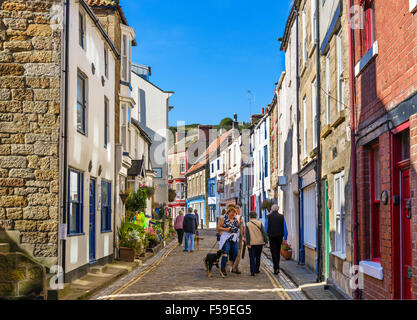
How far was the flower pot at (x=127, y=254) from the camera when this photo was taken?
59.1 ft

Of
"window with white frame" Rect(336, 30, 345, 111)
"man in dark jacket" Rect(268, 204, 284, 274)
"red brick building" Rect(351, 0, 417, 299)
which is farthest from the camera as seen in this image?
"man in dark jacket" Rect(268, 204, 284, 274)

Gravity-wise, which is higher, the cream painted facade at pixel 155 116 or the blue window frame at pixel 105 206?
the cream painted facade at pixel 155 116

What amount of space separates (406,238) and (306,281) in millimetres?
6190

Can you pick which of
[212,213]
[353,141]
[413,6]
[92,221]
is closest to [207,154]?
[212,213]

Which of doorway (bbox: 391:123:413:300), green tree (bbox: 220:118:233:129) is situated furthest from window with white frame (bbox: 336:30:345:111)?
green tree (bbox: 220:118:233:129)

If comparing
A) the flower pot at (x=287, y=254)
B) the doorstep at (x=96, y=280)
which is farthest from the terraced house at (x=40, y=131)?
the flower pot at (x=287, y=254)

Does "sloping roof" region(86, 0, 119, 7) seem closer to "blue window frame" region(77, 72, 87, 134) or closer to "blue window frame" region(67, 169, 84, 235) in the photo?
"blue window frame" region(77, 72, 87, 134)

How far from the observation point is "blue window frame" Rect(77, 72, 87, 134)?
13523mm

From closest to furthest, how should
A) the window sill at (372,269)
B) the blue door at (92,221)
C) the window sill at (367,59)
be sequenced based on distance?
the window sill at (372,269), the window sill at (367,59), the blue door at (92,221)

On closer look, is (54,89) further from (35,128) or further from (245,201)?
(245,201)

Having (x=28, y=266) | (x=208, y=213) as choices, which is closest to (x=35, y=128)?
(x=28, y=266)

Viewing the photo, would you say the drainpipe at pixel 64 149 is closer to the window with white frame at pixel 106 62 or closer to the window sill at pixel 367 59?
the window with white frame at pixel 106 62

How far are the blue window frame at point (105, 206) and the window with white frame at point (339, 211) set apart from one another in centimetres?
736

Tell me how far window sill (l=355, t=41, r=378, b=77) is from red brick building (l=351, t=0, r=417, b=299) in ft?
0.05
